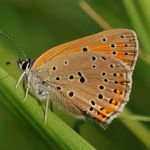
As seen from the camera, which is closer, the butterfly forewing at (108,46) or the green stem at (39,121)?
the green stem at (39,121)

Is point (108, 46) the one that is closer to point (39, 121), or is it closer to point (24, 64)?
point (24, 64)

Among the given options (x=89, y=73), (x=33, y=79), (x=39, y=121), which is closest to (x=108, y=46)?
(x=89, y=73)

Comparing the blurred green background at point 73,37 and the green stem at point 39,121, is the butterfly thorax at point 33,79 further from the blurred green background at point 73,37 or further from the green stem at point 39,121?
the green stem at point 39,121

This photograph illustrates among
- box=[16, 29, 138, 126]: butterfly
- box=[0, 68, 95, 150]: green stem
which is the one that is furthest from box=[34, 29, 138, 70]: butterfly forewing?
box=[0, 68, 95, 150]: green stem

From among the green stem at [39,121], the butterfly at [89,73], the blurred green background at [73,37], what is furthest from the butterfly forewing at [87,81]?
the green stem at [39,121]

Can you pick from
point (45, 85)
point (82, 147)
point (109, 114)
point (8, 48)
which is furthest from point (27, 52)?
point (82, 147)

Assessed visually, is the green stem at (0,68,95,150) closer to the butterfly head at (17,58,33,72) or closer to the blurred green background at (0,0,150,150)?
the blurred green background at (0,0,150,150)

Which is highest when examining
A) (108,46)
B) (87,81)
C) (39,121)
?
(39,121)
